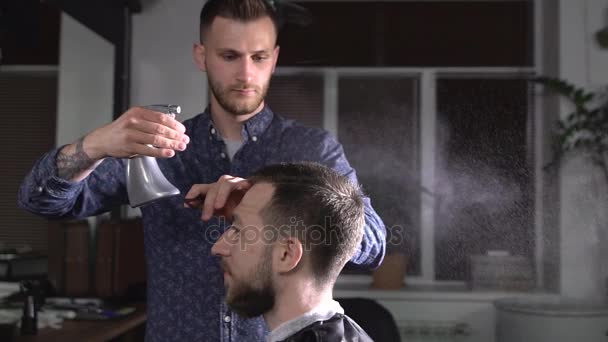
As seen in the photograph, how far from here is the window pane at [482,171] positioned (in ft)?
10.5

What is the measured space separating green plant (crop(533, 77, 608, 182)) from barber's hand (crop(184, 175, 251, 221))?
212 cm

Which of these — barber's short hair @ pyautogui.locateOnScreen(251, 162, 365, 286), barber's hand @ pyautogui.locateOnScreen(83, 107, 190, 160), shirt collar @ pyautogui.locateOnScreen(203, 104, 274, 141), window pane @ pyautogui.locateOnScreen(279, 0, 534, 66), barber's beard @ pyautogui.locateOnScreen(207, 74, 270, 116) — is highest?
window pane @ pyautogui.locateOnScreen(279, 0, 534, 66)

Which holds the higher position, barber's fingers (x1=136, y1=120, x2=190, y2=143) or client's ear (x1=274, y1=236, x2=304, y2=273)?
barber's fingers (x1=136, y1=120, x2=190, y2=143)

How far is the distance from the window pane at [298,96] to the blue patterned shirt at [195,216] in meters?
1.54

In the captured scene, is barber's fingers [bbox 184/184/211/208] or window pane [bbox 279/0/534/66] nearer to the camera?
barber's fingers [bbox 184/184/211/208]

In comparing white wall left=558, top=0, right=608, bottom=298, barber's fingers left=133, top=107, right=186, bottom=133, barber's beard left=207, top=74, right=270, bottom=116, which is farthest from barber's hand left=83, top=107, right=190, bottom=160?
white wall left=558, top=0, right=608, bottom=298

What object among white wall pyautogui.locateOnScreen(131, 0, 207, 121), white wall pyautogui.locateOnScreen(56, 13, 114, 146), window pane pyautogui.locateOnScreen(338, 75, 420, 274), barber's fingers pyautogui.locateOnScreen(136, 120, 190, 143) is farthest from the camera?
window pane pyautogui.locateOnScreen(338, 75, 420, 274)

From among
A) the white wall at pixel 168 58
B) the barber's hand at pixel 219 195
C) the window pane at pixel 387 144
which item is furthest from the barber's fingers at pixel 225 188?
the window pane at pixel 387 144

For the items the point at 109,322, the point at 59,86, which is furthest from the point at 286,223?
the point at 59,86

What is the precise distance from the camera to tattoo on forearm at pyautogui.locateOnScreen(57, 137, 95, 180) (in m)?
1.33

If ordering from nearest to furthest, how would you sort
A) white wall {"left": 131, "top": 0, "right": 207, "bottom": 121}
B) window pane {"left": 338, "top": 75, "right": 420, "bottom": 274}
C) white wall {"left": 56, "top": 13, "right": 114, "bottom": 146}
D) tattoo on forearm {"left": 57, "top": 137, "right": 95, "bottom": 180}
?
tattoo on forearm {"left": 57, "top": 137, "right": 95, "bottom": 180} → white wall {"left": 56, "top": 13, "right": 114, "bottom": 146} → white wall {"left": 131, "top": 0, "right": 207, "bottom": 121} → window pane {"left": 338, "top": 75, "right": 420, "bottom": 274}

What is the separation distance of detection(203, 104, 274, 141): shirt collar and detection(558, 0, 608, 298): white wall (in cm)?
188

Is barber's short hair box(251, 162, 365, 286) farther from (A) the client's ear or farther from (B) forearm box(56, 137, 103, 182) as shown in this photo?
(B) forearm box(56, 137, 103, 182)

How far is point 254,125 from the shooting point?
1728mm
